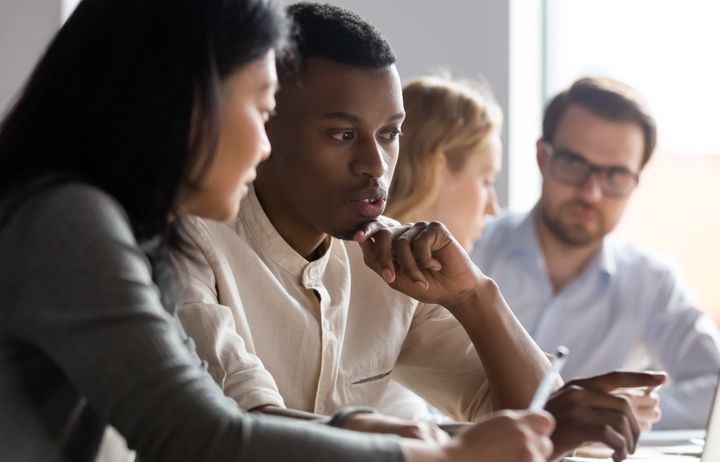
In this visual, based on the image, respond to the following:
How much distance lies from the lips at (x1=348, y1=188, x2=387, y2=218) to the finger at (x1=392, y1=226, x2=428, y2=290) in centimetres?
6

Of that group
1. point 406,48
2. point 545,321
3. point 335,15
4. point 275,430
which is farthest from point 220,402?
point 406,48

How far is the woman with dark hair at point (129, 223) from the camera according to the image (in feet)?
2.87

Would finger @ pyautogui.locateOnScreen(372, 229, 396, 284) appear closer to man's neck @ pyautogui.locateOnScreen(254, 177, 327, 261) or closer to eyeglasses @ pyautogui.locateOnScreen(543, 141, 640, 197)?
man's neck @ pyautogui.locateOnScreen(254, 177, 327, 261)

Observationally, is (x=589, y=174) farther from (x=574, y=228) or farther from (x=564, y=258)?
(x=564, y=258)

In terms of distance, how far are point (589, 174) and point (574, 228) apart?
179mm

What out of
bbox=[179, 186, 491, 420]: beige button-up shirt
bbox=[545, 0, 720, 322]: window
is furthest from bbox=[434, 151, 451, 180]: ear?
bbox=[545, 0, 720, 322]: window

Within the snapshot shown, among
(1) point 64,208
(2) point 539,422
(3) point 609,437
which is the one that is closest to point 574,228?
(3) point 609,437

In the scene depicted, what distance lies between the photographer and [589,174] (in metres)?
3.47

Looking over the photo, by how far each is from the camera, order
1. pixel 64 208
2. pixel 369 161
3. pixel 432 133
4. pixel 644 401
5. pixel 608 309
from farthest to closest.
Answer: pixel 608 309
pixel 432 133
pixel 369 161
pixel 644 401
pixel 64 208

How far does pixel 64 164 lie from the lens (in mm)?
1010

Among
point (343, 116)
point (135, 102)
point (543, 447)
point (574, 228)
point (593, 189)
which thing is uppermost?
point (135, 102)

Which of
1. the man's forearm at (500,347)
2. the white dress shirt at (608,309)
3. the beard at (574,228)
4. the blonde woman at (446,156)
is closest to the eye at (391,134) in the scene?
the man's forearm at (500,347)

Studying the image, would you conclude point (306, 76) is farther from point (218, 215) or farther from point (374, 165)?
point (218, 215)

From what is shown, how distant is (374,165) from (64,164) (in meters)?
0.64
